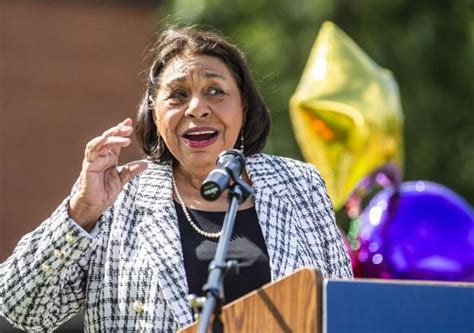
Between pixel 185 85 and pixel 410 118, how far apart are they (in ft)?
25.8

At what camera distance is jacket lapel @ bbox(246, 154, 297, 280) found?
12.0ft

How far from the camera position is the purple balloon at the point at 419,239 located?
5688mm

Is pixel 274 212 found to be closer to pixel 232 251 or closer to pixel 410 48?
pixel 232 251

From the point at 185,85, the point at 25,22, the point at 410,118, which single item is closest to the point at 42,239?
Answer: the point at 185,85

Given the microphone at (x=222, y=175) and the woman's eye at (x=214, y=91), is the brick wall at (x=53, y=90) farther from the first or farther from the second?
the microphone at (x=222, y=175)

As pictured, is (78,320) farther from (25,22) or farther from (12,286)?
(25,22)

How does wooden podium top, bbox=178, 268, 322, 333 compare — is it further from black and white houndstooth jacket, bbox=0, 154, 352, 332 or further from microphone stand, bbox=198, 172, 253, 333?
black and white houndstooth jacket, bbox=0, 154, 352, 332

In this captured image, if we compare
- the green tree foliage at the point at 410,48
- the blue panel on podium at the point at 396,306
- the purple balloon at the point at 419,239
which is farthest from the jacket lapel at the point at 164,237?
the green tree foliage at the point at 410,48

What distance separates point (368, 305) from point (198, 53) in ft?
4.16

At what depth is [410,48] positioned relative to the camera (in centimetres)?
1171

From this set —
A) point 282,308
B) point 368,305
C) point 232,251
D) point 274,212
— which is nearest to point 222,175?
point 282,308

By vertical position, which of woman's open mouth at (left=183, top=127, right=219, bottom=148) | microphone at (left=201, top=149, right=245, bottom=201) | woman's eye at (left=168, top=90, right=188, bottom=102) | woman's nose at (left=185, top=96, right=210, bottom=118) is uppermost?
woman's eye at (left=168, top=90, right=188, bottom=102)

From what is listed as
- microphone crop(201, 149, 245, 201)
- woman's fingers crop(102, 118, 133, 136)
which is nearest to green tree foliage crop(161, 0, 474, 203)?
woman's fingers crop(102, 118, 133, 136)

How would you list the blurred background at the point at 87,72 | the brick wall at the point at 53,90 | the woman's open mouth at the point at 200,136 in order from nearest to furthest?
the woman's open mouth at the point at 200,136 → the blurred background at the point at 87,72 → the brick wall at the point at 53,90
